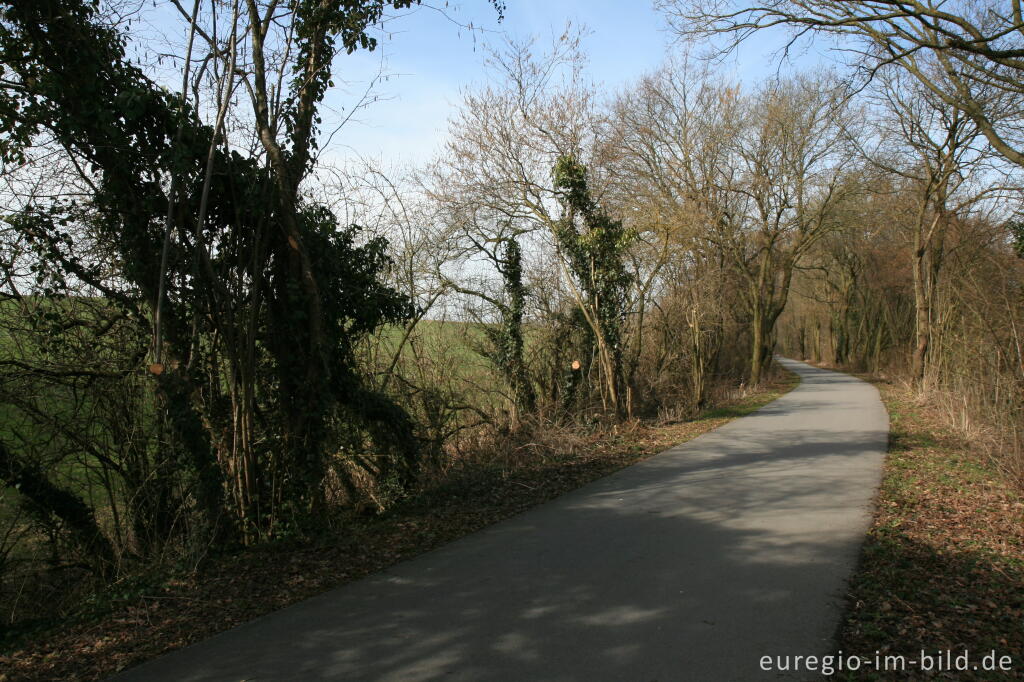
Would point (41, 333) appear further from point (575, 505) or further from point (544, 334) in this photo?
point (544, 334)

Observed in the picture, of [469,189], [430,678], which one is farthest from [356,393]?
[469,189]

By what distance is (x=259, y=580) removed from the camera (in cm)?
613

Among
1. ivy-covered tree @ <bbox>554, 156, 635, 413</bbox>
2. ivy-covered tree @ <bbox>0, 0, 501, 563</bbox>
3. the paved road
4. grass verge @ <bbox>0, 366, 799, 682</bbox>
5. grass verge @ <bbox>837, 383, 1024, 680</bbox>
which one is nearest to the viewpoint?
the paved road

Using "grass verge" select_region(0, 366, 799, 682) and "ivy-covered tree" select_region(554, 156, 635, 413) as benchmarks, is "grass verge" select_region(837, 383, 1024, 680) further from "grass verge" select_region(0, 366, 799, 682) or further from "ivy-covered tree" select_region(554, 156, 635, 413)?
"ivy-covered tree" select_region(554, 156, 635, 413)

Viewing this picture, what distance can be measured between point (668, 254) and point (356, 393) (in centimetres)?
1328

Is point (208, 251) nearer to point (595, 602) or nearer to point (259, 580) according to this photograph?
point (259, 580)

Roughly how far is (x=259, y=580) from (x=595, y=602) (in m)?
2.97

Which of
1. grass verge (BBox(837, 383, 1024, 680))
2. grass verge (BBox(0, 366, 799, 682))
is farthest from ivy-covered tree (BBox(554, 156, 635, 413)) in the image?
grass verge (BBox(837, 383, 1024, 680))

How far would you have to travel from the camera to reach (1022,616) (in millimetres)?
4945

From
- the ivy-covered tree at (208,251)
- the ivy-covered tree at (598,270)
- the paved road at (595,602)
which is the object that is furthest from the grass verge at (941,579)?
the ivy-covered tree at (598,270)

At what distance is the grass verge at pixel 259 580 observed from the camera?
4797mm

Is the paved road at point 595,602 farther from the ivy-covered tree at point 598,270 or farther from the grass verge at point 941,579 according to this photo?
the ivy-covered tree at point 598,270

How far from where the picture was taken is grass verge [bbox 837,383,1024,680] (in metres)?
4.45

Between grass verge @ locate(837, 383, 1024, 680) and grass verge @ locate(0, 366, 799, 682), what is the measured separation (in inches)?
156
